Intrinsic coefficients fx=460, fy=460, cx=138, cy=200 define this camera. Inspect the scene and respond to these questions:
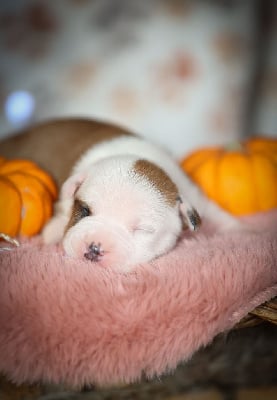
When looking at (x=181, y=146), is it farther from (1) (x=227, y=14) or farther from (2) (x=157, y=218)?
(2) (x=157, y=218)

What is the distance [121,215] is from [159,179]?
24 centimetres

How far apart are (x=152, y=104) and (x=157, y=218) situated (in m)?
1.53

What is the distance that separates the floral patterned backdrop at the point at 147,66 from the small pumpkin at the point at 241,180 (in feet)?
2.48

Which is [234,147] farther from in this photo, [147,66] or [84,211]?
[84,211]

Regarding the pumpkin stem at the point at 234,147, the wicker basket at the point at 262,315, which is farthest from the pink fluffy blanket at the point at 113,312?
the pumpkin stem at the point at 234,147

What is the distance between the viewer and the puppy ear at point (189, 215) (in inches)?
59.8

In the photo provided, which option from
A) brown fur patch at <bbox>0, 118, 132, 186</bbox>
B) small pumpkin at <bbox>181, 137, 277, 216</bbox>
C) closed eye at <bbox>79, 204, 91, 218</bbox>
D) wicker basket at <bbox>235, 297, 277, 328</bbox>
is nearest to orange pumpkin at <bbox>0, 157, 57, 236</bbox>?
brown fur patch at <bbox>0, 118, 132, 186</bbox>

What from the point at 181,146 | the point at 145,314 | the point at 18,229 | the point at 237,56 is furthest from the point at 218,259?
the point at 237,56

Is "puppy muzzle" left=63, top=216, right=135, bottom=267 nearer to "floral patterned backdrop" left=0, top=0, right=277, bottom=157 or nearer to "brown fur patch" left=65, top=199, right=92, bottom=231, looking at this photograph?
"brown fur patch" left=65, top=199, right=92, bottom=231

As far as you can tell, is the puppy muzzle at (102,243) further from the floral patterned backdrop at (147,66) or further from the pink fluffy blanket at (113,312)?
the floral patterned backdrop at (147,66)

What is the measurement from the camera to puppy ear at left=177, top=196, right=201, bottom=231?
152cm

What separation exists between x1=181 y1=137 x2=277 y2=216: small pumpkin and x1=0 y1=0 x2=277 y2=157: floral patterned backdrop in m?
0.76

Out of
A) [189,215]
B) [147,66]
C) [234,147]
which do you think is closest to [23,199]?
[189,215]

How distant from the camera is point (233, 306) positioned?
4.02 feet
